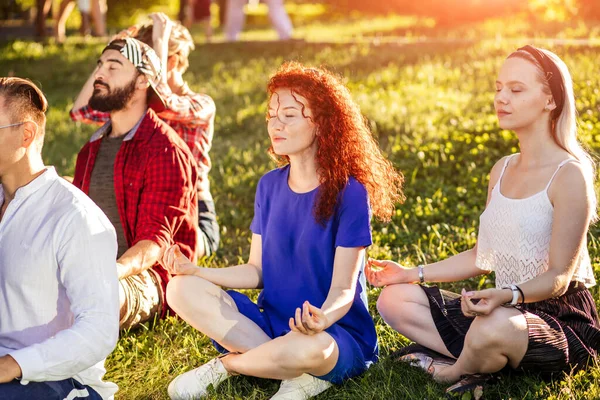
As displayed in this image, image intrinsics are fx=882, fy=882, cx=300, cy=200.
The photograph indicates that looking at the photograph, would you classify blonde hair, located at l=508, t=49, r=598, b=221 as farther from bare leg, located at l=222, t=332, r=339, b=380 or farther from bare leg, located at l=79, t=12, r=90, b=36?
bare leg, located at l=79, t=12, r=90, b=36

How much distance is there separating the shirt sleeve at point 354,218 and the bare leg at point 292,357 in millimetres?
432

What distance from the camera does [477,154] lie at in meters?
7.36

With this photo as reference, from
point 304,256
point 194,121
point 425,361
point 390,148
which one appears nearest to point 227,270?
point 304,256

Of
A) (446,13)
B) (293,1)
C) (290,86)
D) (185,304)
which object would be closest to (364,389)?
(185,304)

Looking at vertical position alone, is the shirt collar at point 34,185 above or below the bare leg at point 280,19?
below

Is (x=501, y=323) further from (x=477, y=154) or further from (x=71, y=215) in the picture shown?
(x=477, y=154)

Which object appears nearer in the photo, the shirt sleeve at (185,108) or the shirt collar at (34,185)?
the shirt collar at (34,185)

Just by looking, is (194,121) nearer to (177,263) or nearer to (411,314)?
(177,263)

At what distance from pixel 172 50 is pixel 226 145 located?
10.2 ft

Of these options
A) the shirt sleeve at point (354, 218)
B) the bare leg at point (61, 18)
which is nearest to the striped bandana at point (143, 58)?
the shirt sleeve at point (354, 218)

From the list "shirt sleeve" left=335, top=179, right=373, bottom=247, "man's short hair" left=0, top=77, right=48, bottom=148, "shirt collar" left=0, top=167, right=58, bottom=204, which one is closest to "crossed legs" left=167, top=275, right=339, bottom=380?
"shirt sleeve" left=335, top=179, right=373, bottom=247

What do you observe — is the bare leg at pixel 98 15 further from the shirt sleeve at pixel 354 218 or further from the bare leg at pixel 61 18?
the shirt sleeve at pixel 354 218

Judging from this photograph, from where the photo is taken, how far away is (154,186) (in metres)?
5.02

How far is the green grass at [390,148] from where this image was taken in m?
4.22
